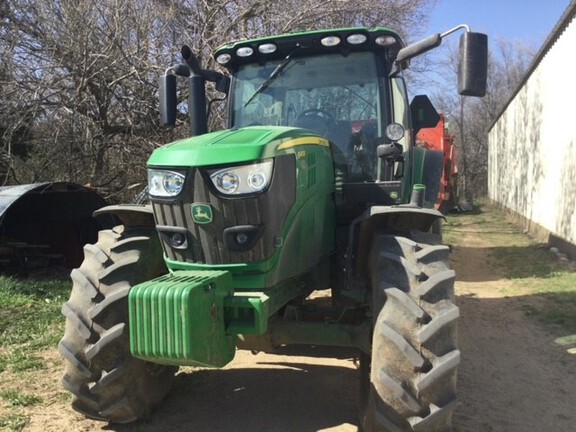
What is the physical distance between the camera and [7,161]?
9773 mm

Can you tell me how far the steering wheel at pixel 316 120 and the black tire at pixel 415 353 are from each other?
1.61m

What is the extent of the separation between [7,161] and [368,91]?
7.57 meters

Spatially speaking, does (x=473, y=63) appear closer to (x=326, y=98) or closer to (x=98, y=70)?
(x=326, y=98)

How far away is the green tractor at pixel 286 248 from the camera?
306 centimetres

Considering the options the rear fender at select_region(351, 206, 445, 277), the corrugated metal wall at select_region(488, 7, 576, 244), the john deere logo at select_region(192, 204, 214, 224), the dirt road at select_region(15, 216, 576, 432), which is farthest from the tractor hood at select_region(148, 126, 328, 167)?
the corrugated metal wall at select_region(488, 7, 576, 244)

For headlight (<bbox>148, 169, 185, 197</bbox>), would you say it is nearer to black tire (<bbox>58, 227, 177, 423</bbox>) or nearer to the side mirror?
black tire (<bbox>58, 227, 177, 423</bbox>)

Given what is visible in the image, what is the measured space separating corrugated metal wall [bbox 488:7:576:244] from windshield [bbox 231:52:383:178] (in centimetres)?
709

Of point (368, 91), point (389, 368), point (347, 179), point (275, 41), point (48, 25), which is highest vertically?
point (48, 25)

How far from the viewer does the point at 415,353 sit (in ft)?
9.96

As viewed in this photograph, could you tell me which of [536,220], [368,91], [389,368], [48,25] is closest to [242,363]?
[389,368]

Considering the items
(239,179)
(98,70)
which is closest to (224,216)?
(239,179)

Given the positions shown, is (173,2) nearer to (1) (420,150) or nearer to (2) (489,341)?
(1) (420,150)

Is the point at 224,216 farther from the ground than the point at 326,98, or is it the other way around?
the point at 326,98

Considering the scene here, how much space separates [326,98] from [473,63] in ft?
4.31
